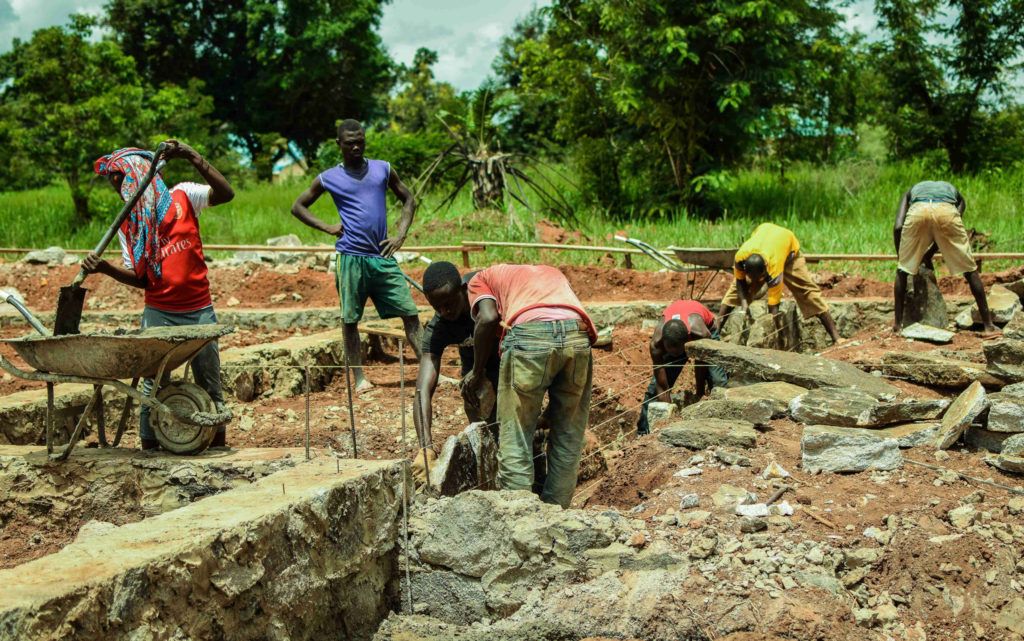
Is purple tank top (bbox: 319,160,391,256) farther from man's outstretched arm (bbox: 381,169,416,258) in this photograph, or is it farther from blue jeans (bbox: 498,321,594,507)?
blue jeans (bbox: 498,321,594,507)

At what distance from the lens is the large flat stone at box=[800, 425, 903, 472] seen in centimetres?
470

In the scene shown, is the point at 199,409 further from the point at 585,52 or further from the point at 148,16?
the point at 148,16

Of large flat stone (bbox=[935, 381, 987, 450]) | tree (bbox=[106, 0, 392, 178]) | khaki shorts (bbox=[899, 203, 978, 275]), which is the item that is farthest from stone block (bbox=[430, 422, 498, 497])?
tree (bbox=[106, 0, 392, 178])

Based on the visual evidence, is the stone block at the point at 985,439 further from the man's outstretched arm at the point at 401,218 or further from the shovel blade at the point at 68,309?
the shovel blade at the point at 68,309

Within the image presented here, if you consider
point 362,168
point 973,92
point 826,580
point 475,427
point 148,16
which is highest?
point 148,16

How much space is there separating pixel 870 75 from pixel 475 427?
15.6 m

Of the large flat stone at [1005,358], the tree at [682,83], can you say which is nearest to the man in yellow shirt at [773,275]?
the large flat stone at [1005,358]

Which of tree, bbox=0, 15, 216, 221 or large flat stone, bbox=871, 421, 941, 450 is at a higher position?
tree, bbox=0, 15, 216, 221

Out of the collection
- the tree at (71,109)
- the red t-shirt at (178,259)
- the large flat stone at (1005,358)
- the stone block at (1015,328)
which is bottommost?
the stone block at (1015,328)

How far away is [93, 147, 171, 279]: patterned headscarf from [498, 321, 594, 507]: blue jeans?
1639mm

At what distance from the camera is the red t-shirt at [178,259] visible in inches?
184

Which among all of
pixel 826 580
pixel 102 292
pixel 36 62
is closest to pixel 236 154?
pixel 36 62

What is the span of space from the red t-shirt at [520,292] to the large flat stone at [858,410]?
5.08 feet

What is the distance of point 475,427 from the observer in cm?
473
